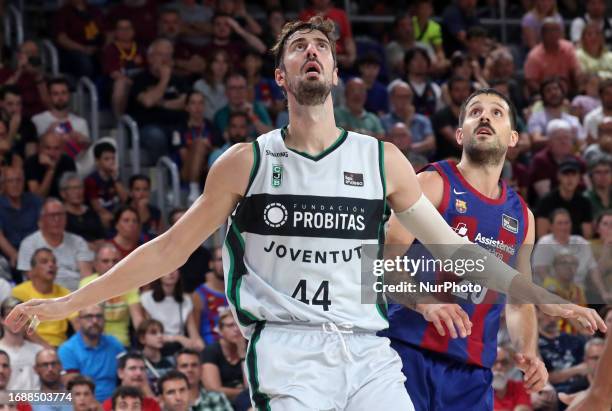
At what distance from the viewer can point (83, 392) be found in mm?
9227

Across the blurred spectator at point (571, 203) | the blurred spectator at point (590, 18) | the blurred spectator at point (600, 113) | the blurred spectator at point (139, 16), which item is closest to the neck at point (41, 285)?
the blurred spectator at point (139, 16)

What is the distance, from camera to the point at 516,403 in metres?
10.4

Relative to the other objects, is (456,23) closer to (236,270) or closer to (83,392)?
(83,392)

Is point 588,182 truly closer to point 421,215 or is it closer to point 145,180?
point 145,180

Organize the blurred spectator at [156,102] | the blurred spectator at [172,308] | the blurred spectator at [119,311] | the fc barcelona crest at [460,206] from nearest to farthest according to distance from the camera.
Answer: the fc barcelona crest at [460,206] < the blurred spectator at [119,311] < the blurred spectator at [172,308] < the blurred spectator at [156,102]

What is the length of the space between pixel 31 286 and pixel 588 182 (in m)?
6.34

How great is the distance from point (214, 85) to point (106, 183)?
2130 millimetres

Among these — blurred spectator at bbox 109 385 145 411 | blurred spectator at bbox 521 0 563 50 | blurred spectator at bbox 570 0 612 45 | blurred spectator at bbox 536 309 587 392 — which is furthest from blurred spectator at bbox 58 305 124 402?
blurred spectator at bbox 570 0 612 45

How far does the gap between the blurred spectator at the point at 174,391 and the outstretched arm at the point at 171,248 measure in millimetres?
4406

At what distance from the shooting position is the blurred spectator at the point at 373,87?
47.0 ft

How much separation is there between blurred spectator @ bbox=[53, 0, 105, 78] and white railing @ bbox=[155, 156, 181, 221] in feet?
5.89

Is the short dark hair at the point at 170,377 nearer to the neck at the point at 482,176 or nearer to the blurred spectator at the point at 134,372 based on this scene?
the blurred spectator at the point at 134,372

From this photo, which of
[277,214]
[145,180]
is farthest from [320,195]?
[145,180]

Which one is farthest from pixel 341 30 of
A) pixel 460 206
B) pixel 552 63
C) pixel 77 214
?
pixel 460 206
